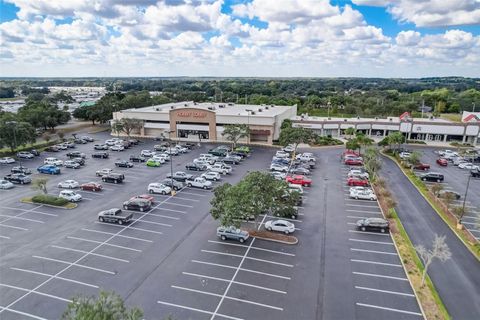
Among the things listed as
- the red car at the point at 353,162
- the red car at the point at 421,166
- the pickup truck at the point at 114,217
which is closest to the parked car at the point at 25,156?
the pickup truck at the point at 114,217

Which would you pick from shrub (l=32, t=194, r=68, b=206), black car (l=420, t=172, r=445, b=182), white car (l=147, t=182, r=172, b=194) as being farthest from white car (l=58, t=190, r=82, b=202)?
black car (l=420, t=172, r=445, b=182)

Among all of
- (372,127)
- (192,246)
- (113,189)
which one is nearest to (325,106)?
(372,127)

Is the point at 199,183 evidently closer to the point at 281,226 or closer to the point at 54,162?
the point at 281,226

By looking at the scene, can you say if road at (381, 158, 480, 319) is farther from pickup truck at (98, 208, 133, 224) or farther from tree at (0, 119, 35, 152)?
tree at (0, 119, 35, 152)

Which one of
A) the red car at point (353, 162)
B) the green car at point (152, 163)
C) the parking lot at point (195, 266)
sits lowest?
the parking lot at point (195, 266)

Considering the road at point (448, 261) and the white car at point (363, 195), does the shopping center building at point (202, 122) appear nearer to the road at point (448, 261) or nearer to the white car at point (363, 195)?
the white car at point (363, 195)

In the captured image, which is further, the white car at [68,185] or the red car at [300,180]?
the red car at [300,180]
